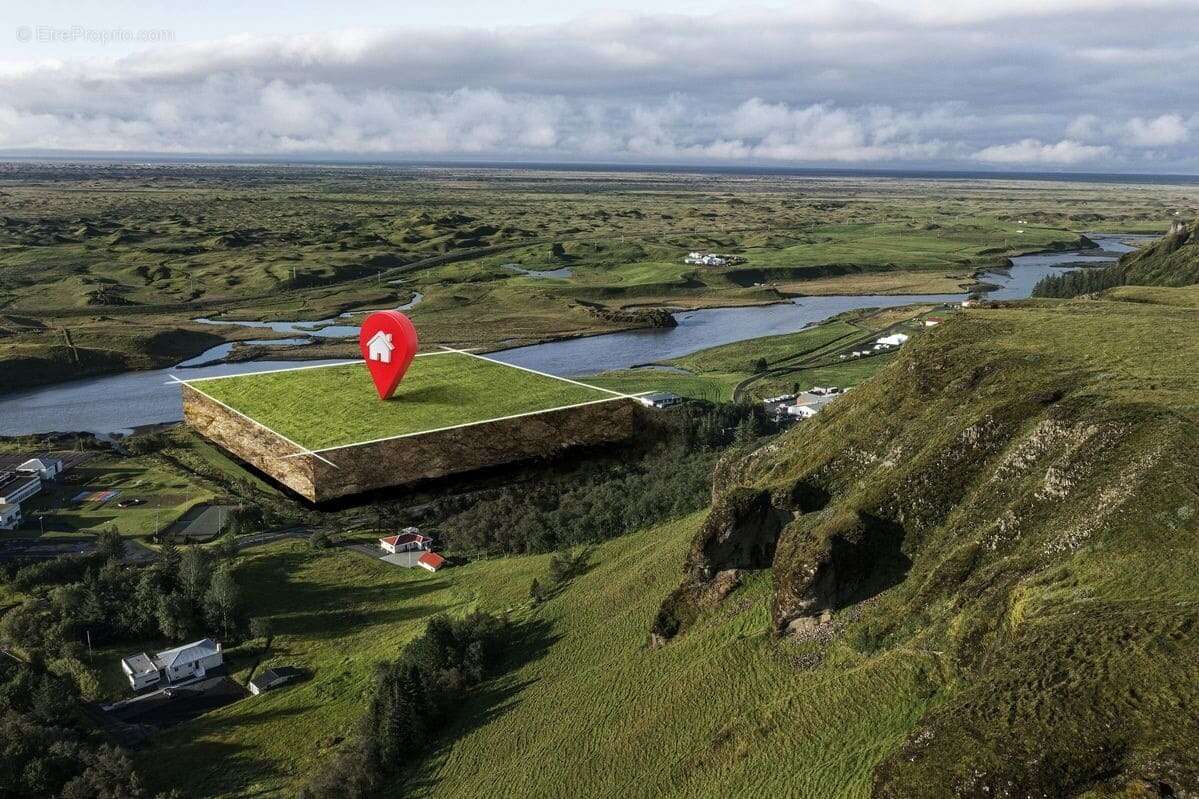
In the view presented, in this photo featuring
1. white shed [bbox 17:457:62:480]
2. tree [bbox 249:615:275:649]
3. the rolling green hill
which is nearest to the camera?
the rolling green hill

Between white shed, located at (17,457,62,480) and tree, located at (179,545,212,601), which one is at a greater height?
white shed, located at (17,457,62,480)

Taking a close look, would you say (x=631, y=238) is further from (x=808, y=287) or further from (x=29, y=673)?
(x=29, y=673)

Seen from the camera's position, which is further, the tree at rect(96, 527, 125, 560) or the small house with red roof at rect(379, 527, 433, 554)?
the small house with red roof at rect(379, 527, 433, 554)

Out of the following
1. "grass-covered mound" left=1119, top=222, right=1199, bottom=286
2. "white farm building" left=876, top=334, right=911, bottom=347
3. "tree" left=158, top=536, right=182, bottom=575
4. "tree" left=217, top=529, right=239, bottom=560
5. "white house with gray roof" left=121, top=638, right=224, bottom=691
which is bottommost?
"white house with gray roof" left=121, top=638, right=224, bottom=691

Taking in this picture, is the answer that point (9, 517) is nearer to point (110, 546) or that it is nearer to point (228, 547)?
point (110, 546)

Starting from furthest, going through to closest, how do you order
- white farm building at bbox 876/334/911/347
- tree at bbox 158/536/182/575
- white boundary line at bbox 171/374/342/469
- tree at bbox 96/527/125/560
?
1. white farm building at bbox 876/334/911/347
2. tree at bbox 96/527/125/560
3. tree at bbox 158/536/182/575
4. white boundary line at bbox 171/374/342/469

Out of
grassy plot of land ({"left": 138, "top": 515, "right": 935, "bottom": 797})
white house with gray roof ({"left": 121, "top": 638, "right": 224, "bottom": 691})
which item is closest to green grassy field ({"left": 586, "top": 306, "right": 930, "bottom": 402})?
grassy plot of land ({"left": 138, "top": 515, "right": 935, "bottom": 797})

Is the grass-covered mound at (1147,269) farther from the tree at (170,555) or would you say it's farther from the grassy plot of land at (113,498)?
the tree at (170,555)

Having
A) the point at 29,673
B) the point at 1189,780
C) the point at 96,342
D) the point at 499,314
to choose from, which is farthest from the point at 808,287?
the point at 1189,780

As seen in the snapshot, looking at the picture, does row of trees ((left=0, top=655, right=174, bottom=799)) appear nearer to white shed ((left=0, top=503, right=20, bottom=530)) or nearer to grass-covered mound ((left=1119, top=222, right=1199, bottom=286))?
white shed ((left=0, top=503, right=20, bottom=530))
